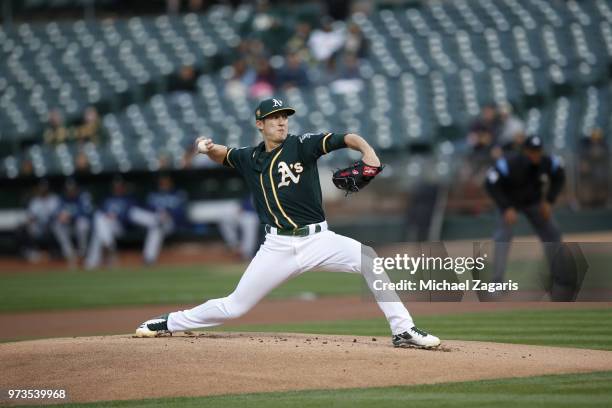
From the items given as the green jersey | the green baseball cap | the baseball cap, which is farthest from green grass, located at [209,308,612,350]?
the green baseball cap

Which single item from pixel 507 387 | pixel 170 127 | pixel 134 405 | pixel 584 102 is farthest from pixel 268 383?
pixel 170 127

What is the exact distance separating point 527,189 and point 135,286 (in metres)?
6.72

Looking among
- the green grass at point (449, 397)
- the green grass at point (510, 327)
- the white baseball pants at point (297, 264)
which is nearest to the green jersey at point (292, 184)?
the white baseball pants at point (297, 264)

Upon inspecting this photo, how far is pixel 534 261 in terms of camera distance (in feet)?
34.7

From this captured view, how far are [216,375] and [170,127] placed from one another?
1594cm

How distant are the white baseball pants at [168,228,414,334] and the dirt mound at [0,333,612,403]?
10.7 inches

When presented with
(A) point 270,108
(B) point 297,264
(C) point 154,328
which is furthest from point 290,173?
(C) point 154,328

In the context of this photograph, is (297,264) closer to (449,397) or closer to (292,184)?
(292,184)

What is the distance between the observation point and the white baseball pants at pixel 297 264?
7.22 meters

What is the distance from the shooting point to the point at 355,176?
22.7 ft

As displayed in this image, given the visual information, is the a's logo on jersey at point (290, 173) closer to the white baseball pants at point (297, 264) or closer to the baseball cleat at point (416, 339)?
the white baseball pants at point (297, 264)

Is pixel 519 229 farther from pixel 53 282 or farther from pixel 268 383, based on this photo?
pixel 268 383

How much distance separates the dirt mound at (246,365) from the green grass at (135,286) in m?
5.80

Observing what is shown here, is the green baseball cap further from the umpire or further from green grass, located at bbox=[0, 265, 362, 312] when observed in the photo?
green grass, located at bbox=[0, 265, 362, 312]
